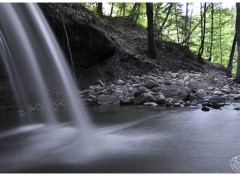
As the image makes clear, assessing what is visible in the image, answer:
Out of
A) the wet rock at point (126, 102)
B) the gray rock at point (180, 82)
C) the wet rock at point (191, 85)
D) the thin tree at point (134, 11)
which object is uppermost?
the thin tree at point (134, 11)

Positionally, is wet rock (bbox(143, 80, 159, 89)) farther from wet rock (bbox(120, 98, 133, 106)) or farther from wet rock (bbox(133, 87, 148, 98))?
wet rock (bbox(120, 98, 133, 106))

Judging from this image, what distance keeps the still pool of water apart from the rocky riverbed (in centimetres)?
174

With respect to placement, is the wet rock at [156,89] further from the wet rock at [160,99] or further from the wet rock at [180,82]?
Result: the wet rock at [180,82]

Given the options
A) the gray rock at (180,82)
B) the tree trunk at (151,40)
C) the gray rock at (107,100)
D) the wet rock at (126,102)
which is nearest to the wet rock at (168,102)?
the wet rock at (126,102)

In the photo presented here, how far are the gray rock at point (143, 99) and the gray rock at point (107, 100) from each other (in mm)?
765

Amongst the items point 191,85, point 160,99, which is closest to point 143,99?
point 160,99

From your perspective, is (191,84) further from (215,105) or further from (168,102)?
(215,105)

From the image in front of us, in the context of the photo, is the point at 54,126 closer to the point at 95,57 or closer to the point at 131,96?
the point at 131,96

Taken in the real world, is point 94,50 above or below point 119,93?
above

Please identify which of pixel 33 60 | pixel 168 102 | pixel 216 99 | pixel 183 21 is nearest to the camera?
pixel 33 60

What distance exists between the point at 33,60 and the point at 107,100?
10.2 ft

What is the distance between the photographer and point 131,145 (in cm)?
536

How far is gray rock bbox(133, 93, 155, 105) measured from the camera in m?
10.2

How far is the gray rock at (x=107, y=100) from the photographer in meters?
10.7
